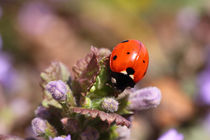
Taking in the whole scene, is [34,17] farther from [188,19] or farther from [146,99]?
[146,99]

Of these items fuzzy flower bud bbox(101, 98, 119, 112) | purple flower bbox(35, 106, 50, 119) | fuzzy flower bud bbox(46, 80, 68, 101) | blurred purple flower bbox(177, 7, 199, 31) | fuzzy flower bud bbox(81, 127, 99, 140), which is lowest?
fuzzy flower bud bbox(81, 127, 99, 140)

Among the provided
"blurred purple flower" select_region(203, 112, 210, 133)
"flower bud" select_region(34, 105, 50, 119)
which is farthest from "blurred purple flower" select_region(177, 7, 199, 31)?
"flower bud" select_region(34, 105, 50, 119)

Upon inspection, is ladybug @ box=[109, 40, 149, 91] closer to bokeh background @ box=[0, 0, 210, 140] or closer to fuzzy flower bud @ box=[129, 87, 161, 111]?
fuzzy flower bud @ box=[129, 87, 161, 111]

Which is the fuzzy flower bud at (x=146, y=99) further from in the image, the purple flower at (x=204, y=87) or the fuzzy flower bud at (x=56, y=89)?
the purple flower at (x=204, y=87)

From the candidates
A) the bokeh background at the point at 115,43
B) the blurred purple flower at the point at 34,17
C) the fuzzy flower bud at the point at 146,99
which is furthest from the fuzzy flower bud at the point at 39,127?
the blurred purple flower at the point at 34,17

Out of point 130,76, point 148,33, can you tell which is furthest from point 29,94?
point 130,76

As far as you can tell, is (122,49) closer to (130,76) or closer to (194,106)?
(130,76)
